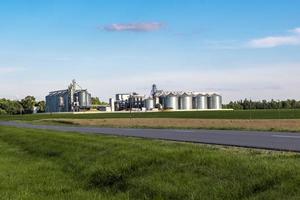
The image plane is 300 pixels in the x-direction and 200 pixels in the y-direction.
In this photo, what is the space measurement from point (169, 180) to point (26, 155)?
46.9 ft

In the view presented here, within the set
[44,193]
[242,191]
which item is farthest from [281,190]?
[44,193]

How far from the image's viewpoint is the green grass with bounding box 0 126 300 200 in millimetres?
11570

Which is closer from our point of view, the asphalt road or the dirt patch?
the asphalt road

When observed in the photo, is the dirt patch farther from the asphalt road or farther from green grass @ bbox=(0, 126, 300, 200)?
green grass @ bbox=(0, 126, 300, 200)

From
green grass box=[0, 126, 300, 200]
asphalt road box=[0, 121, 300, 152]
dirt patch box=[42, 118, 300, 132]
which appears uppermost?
dirt patch box=[42, 118, 300, 132]

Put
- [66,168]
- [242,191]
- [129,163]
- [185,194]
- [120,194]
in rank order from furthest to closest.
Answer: [66,168] < [129,163] < [120,194] < [185,194] < [242,191]

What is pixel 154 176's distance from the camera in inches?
570

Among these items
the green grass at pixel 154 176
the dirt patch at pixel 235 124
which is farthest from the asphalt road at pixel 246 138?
the dirt patch at pixel 235 124

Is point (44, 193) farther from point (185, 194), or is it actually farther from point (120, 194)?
point (185, 194)

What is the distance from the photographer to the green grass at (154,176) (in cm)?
1157

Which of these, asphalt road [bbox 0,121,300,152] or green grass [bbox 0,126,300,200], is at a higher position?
asphalt road [bbox 0,121,300,152]

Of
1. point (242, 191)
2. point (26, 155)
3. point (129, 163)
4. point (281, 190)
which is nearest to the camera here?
point (281, 190)

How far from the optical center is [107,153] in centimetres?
2061

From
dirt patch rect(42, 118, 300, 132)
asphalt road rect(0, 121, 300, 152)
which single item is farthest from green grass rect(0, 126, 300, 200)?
dirt patch rect(42, 118, 300, 132)
